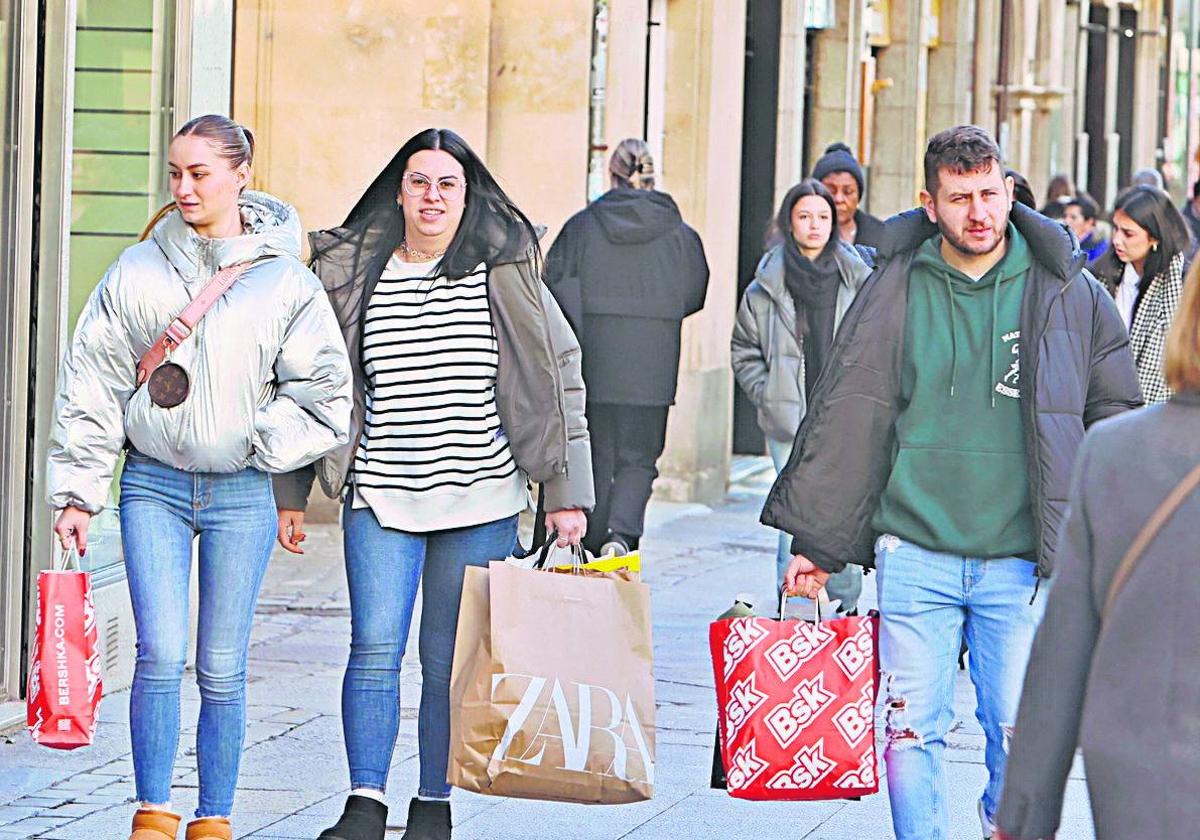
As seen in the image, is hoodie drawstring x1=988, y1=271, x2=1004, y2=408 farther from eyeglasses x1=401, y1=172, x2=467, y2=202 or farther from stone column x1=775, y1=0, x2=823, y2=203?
stone column x1=775, y1=0, x2=823, y2=203

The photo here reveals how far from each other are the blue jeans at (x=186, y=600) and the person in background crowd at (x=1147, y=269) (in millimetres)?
4593

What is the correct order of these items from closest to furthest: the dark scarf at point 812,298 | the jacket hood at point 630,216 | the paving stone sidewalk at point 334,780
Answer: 1. the paving stone sidewalk at point 334,780
2. the dark scarf at point 812,298
3. the jacket hood at point 630,216

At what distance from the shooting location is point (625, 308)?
1057 centimetres

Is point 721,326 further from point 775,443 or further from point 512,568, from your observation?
point 512,568

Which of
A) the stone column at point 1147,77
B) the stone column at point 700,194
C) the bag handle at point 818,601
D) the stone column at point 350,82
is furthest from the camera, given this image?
the stone column at point 1147,77

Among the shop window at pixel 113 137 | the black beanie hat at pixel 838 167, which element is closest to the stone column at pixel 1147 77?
the black beanie hat at pixel 838 167

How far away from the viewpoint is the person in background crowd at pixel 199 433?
545 cm

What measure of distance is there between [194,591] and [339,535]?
12.8 ft

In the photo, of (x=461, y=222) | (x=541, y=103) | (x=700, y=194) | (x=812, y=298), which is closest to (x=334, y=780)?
(x=461, y=222)

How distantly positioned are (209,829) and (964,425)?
6.38 ft

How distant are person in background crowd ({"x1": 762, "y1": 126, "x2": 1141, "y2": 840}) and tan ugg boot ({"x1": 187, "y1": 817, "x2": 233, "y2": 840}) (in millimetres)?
1439

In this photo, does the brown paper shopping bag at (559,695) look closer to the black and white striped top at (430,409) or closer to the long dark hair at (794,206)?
the black and white striped top at (430,409)

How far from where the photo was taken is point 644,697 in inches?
215

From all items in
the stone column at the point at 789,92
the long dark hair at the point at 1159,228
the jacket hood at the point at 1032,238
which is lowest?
the jacket hood at the point at 1032,238
